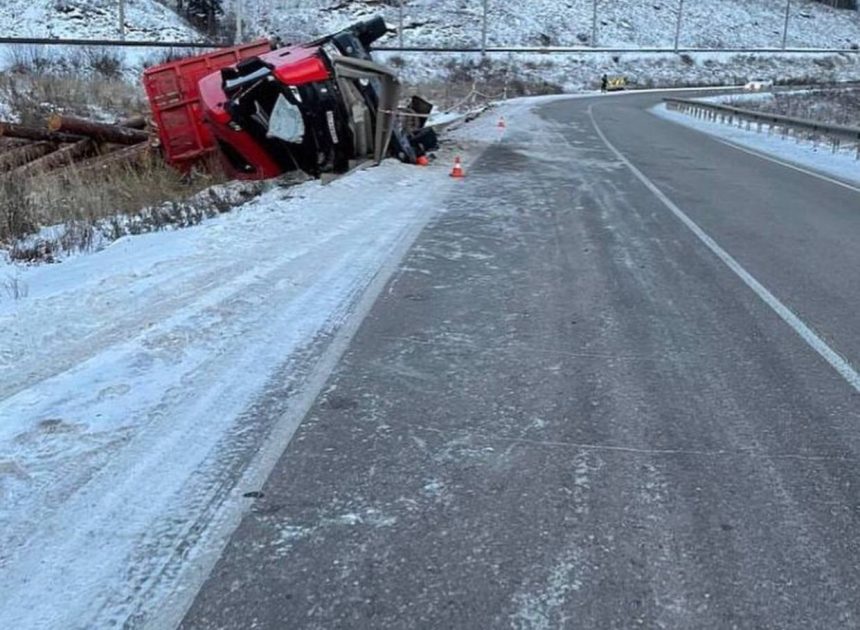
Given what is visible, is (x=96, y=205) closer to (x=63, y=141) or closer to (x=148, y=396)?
(x=63, y=141)

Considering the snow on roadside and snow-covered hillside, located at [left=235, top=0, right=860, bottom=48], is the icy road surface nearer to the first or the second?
the snow on roadside

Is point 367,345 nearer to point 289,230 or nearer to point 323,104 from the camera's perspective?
point 289,230

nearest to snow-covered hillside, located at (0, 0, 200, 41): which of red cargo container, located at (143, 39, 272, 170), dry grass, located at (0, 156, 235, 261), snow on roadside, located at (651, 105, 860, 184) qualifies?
snow on roadside, located at (651, 105, 860, 184)

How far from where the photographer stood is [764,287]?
697 cm

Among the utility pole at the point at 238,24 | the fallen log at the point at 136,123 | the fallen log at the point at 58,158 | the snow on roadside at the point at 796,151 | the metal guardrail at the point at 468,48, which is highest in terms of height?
the utility pole at the point at 238,24

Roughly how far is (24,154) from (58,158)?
1145 millimetres

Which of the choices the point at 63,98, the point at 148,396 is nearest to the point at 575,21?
the point at 63,98

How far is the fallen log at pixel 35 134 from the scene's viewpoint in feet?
56.5

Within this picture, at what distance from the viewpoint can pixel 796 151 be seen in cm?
2077

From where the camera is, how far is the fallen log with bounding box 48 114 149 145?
16984 mm

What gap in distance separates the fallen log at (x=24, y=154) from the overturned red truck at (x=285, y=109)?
3.94 meters

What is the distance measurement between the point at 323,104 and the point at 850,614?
34.7 ft

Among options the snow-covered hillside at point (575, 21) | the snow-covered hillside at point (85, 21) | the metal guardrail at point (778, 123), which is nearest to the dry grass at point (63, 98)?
the metal guardrail at point (778, 123)

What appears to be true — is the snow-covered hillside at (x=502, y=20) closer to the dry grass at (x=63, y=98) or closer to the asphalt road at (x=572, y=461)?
the dry grass at (x=63, y=98)
